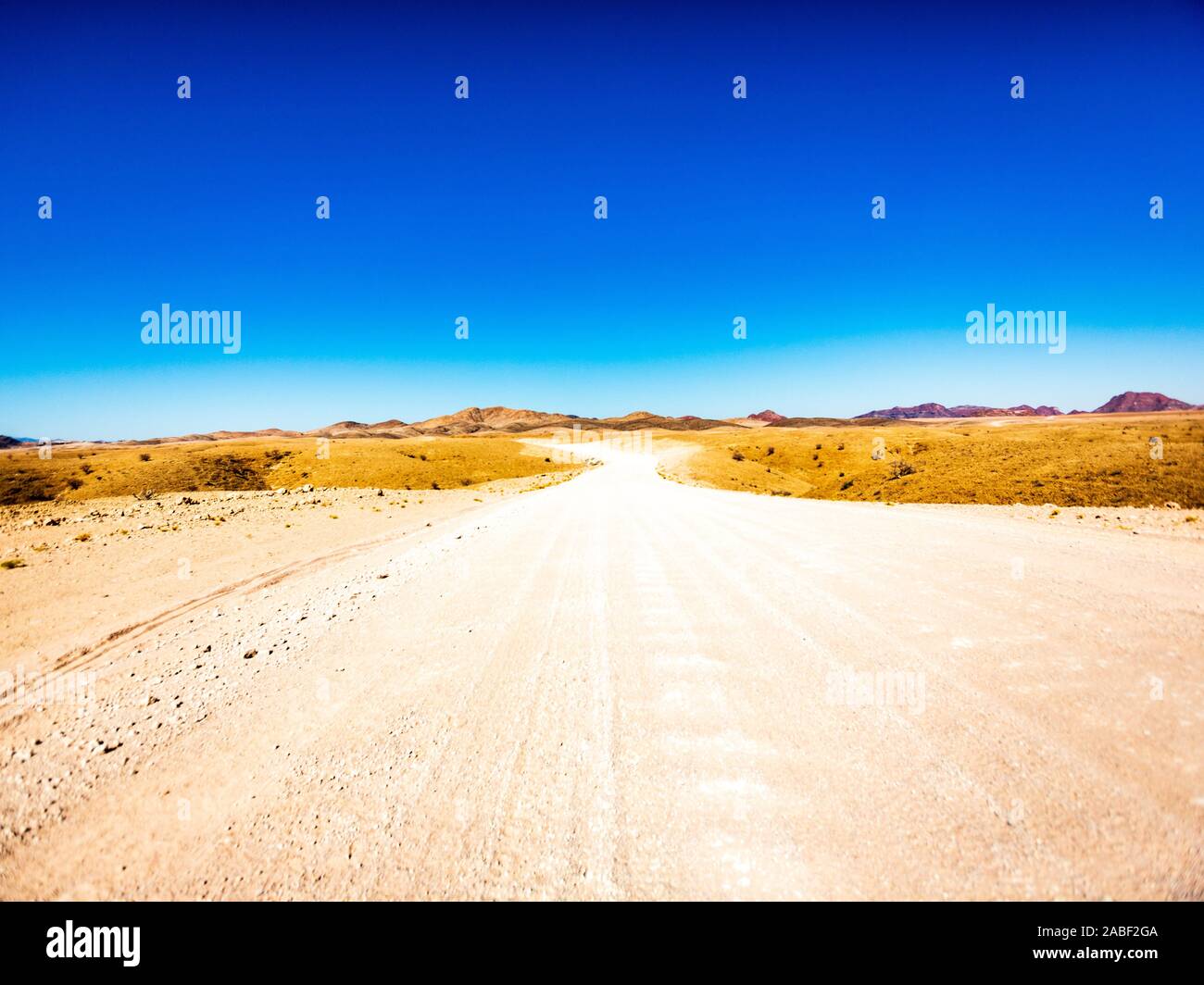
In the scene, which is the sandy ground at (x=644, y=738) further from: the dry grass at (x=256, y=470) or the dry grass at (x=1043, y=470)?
the dry grass at (x=256, y=470)

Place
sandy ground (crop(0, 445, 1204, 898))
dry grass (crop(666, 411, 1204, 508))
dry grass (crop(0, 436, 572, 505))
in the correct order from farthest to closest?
dry grass (crop(0, 436, 572, 505))
dry grass (crop(666, 411, 1204, 508))
sandy ground (crop(0, 445, 1204, 898))

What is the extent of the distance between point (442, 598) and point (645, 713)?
4112 millimetres

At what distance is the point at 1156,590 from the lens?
5.64 meters

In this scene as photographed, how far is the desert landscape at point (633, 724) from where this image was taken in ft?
7.79

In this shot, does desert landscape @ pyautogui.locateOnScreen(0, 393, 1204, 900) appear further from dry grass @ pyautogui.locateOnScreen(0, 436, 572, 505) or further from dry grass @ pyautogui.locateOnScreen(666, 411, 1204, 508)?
dry grass @ pyautogui.locateOnScreen(0, 436, 572, 505)

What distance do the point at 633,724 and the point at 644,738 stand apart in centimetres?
19

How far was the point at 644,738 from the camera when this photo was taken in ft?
11.0

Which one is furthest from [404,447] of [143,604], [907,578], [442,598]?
[907,578]

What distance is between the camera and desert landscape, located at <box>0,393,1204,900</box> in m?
2.38

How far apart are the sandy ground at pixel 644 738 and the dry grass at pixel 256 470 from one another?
1154 inches

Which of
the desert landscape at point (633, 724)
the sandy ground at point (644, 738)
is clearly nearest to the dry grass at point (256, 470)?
the desert landscape at point (633, 724)

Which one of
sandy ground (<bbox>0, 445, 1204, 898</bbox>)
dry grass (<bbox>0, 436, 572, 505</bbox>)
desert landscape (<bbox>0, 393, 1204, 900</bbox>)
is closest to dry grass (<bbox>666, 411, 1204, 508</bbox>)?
desert landscape (<bbox>0, 393, 1204, 900</bbox>)

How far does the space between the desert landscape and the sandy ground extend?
22 millimetres
